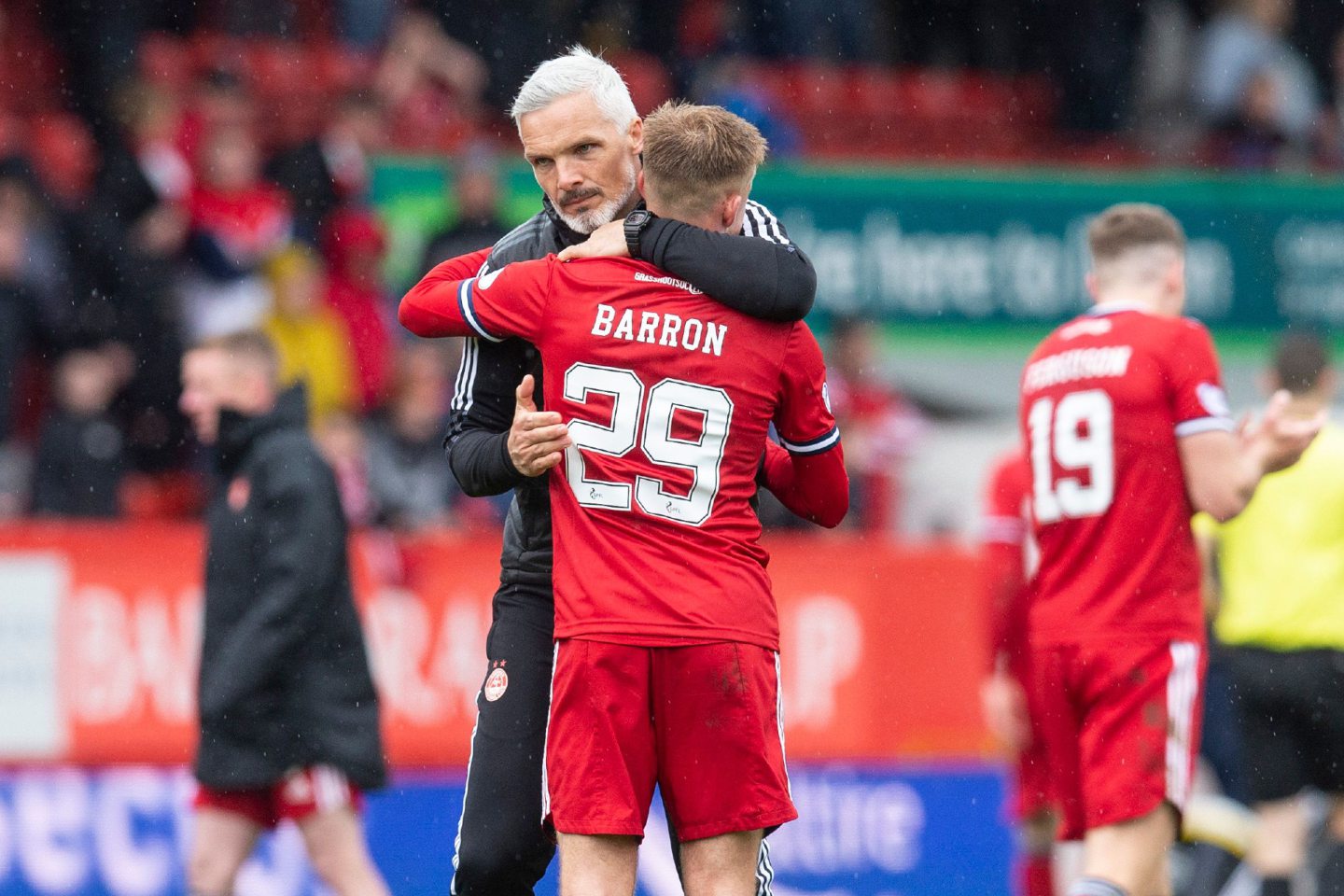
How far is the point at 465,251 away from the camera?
1118 centimetres

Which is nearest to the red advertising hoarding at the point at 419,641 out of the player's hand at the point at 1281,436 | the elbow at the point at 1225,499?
the elbow at the point at 1225,499

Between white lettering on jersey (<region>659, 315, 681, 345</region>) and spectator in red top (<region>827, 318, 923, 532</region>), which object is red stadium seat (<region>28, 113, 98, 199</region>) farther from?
white lettering on jersey (<region>659, 315, 681, 345</region>)

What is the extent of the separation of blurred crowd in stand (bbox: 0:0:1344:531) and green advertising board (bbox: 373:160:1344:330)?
460mm

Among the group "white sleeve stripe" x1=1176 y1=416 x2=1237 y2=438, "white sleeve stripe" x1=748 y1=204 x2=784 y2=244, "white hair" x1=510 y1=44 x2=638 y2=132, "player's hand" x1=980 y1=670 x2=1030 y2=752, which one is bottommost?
"player's hand" x1=980 y1=670 x2=1030 y2=752

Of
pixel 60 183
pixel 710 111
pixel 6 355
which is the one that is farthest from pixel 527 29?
pixel 710 111

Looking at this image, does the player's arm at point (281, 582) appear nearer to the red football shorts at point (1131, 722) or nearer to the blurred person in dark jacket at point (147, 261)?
the red football shorts at point (1131, 722)

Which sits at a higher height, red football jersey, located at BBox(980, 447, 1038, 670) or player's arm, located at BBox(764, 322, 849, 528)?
player's arm, located at BBox(764, 322, 849, 528)

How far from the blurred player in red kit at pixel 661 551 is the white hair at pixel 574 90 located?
0.30 meters

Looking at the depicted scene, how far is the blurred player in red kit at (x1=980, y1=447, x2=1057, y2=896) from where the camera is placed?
766cm

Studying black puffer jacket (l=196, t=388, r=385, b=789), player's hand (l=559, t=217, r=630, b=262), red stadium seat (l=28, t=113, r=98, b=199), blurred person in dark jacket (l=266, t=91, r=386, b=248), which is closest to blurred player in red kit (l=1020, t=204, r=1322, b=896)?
player's hand (l=559, t=217, r=630, b=262)

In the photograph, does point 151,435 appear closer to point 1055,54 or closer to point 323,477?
point 323,477

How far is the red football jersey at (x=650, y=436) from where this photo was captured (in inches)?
167

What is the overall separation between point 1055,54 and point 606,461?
13.0m

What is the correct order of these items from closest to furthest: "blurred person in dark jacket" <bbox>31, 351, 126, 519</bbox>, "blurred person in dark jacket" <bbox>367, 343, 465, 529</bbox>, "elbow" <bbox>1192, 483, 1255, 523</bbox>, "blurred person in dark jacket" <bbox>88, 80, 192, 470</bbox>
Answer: "elbow" <bbox>1192, 483, 1255, 523</bbox>, "blurred person in dark jacket" <bbox>31, 351, 126, 519</bbox>, "blurred person in dark jacket" <bbox>367, 343, 465, 529</bbox>, "blurred person in dark jacket" <bbox>88, 80, 192, 470</bbox>
